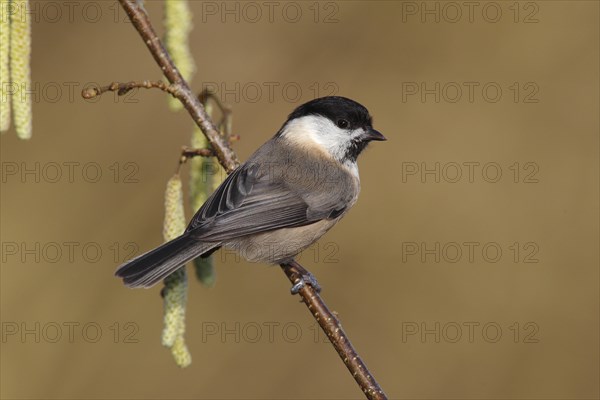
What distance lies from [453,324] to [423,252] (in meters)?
0.49

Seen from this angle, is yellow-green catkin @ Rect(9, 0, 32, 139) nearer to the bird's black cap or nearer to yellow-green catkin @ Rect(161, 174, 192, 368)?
yellow-green catkin @ Rect(161, 174, 192, 368)

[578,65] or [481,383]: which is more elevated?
[578,65]

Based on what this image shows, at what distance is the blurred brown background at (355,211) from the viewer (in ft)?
14.4

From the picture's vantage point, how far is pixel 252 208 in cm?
315

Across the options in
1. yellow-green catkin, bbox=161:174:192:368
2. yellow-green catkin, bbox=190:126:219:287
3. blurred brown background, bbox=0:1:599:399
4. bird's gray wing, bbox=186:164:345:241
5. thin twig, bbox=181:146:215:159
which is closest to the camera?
yellow-green catkin, bbox=161:174:192:368

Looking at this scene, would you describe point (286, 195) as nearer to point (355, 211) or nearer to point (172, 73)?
point (172, 73)

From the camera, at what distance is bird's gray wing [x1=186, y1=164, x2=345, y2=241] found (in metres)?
3.04

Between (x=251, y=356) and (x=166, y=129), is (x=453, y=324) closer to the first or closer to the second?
(x=251, y=356)

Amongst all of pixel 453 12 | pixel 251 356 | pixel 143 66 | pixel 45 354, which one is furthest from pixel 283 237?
pixel 453 12

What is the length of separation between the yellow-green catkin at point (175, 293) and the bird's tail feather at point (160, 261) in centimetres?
6

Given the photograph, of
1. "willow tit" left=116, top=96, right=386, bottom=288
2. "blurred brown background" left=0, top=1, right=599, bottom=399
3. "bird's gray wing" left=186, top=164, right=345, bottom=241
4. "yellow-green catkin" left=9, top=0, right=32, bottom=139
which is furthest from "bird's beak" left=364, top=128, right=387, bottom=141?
"yellow-green catkin" left=9, top=0, right=32, bottom=139

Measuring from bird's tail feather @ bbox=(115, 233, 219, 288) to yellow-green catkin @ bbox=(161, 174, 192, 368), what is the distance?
6 centimetres

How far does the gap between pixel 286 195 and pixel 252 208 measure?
0.19m

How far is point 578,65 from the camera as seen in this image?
4.90m
